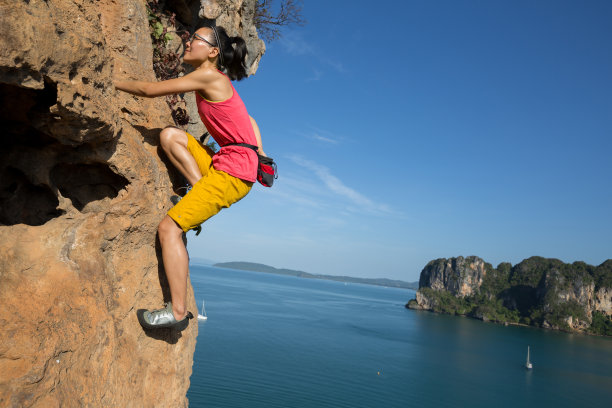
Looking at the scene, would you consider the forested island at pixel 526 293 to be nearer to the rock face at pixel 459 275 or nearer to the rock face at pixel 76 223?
the rock face at pixel 459 275

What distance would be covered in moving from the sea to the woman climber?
882 inches

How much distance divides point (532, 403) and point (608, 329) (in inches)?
2829

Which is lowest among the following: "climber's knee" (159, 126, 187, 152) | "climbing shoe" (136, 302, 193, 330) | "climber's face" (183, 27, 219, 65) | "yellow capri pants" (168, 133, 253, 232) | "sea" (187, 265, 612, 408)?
"sea" (187, 265, 612, 408)

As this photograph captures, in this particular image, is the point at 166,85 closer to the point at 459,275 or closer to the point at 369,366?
the point at 369,366

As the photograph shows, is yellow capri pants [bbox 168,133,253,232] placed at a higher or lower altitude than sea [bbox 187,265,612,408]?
higher

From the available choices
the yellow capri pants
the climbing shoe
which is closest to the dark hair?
the yellow capri pants

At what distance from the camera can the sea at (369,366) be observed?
26.8 metres

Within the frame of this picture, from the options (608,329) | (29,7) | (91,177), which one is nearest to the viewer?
(29,7)

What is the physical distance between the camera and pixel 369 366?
37375mm

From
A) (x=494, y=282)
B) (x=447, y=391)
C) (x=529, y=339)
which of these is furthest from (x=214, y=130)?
(x=494, y=282)

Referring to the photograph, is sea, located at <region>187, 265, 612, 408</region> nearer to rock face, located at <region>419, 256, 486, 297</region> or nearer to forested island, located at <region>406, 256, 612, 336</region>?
forested island, located at <region>406, 256, 612, 336</region>

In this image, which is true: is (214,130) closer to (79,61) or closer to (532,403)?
(79,61)

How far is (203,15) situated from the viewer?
638cm

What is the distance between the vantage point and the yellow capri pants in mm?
2621
